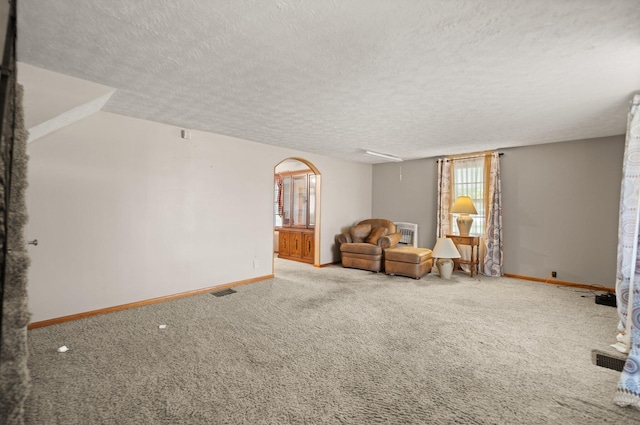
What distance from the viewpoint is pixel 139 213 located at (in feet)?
12.2

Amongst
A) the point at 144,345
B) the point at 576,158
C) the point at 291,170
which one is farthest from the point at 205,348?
the point at 576,158

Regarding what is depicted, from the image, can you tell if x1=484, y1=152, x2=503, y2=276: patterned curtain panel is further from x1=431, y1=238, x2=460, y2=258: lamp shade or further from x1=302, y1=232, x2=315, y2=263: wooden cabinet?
x1=302, y1=232, x2=315, y2=263: wooden cabinet

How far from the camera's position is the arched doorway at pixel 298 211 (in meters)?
6.34

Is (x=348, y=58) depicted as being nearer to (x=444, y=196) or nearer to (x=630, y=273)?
(x=630, y=273)

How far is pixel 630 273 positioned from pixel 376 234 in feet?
13.3

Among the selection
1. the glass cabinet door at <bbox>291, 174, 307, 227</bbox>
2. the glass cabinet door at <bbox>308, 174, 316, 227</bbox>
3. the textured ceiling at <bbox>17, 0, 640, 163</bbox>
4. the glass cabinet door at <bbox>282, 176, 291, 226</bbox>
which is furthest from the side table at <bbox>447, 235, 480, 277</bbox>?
the glass cabinet door at <bbox>282, 176, 291, 226</bbox>

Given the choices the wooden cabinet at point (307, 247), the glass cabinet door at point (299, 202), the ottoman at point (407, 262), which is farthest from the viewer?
the glass cabinet door at point (299, 202)

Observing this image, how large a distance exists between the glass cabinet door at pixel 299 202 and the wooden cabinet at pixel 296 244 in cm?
28

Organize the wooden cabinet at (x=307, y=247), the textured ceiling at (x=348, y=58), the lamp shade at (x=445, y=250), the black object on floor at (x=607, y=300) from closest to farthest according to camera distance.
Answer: the textured ceiling at (x=348, y=58) → the black object on floor at (x=607, y=300) → the lamp shade at (x=445, y=250) → the wooden cabinet at (x=307, y=247)

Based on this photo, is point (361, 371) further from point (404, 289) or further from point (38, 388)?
point (404, 289)

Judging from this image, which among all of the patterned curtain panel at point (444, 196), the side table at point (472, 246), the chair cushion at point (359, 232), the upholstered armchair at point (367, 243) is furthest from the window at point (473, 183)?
the chair cushion at point (359, 232)

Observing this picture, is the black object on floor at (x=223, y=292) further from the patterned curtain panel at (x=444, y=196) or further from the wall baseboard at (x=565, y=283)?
the wall baseboard at (x=565, y=283)

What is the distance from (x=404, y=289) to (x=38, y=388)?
13.6ft

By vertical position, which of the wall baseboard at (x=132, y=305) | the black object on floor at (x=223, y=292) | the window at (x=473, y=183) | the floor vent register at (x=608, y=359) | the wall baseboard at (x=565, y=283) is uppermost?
the window at (x=473, y=183)
